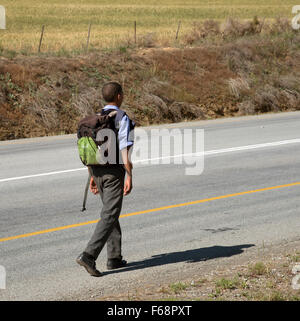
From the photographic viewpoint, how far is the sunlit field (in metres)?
57.1

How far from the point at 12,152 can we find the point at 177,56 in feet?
47.9

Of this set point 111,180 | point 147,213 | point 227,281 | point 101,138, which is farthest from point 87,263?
A: point 147,213

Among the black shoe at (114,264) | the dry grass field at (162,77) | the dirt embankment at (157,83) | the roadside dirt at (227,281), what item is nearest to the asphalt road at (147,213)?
the black shoe at (114,264)

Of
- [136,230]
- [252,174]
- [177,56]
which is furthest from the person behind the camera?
[177,56]

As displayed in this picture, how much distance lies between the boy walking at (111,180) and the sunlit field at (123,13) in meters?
39.5

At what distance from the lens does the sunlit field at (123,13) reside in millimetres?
57062

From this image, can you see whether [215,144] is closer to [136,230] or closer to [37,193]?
[37,193]

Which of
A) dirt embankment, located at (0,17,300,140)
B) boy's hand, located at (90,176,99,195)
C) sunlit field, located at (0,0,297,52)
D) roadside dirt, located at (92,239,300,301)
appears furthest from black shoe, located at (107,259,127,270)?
sunlit field, located at (0,0,297,52)

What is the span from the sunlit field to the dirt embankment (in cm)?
1662

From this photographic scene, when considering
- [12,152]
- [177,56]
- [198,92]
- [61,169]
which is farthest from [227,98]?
[61,169]

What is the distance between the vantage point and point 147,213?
11203 millimetres

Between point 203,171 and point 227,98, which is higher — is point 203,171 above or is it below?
below

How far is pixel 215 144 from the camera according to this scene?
18281 mm

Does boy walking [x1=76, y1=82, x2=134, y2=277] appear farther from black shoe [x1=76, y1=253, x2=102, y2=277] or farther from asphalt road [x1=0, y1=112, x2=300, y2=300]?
asphalt road [x1=0, y1=112, x2=300, y2=300]
